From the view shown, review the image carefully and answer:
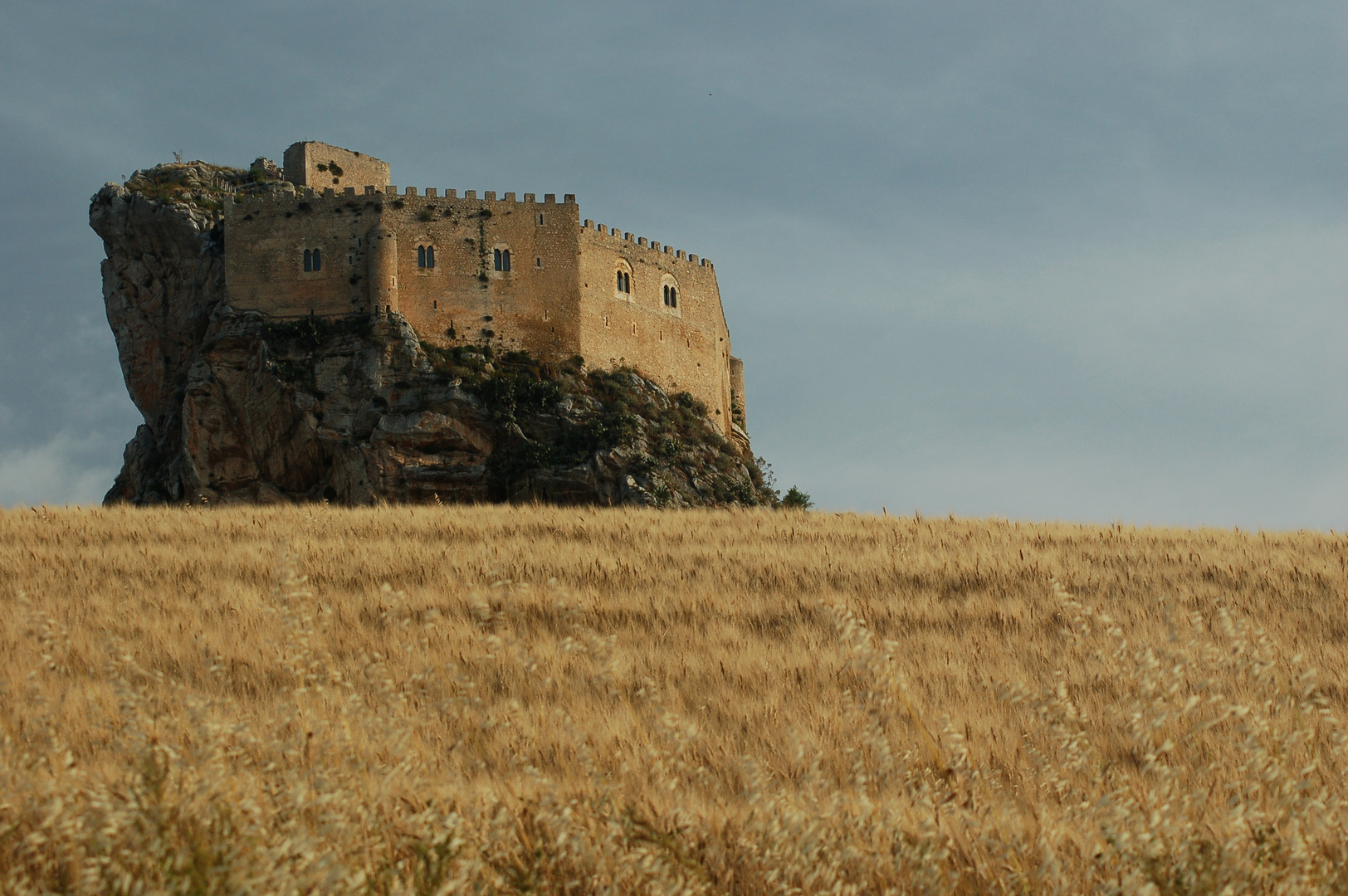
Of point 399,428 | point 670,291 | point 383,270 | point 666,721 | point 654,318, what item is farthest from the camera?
point 670,291

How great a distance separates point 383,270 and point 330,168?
11.0 m

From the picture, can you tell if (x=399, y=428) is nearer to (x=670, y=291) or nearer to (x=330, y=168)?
(x=670, y=291)

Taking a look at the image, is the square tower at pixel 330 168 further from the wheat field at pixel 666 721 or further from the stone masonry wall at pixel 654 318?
the wheat field at pixel 666 721

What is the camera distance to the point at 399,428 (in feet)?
126

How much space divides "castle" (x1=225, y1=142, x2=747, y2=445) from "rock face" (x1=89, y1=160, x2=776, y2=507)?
3.05 feet

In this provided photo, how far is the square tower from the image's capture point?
156 feet

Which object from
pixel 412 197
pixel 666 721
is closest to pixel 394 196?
pixel 412 197

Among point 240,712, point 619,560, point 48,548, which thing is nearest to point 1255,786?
point 240,712

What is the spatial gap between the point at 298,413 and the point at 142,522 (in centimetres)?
2611

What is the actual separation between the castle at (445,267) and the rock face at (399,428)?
0.93 metres

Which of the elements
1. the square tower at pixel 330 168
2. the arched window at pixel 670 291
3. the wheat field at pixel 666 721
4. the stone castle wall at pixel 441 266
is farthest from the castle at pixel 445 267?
the wheat field at pixel 666 721

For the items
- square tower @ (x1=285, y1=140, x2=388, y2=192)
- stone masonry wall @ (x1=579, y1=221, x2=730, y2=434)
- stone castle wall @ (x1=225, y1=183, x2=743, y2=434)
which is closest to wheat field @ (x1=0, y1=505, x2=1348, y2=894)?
stone castle wall @ (x1=225, y1=183, x2=743, y2=434)

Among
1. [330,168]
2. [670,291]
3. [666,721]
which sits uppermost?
[330,168]

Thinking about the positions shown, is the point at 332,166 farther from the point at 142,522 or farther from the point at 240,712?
the point at 240,712
